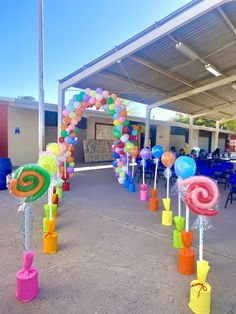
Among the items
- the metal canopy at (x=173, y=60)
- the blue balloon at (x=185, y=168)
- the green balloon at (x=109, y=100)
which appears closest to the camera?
the blue balloon at (x=185, y=168)

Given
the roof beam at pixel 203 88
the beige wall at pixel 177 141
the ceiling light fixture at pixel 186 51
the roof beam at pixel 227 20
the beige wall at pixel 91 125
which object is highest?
the roof beam at pixel 227 20

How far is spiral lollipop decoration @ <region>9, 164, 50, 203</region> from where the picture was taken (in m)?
2.33

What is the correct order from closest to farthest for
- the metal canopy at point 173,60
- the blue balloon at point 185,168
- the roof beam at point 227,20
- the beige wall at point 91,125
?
the blue balloon at point 185,168 < the roof beam at point 227,20 < the metal canopy at point 173,60 < the beige wall at point 91,125

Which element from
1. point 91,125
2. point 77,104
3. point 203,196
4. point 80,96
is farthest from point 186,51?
point 91,125

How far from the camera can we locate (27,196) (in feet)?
7.98

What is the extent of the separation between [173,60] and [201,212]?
22.4 ft

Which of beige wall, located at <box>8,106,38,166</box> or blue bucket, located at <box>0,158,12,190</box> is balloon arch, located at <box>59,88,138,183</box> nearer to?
blue bucket, located at <box>0,158,12,190</box>

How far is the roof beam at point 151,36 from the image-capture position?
189 inches

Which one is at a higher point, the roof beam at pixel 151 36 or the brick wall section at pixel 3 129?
the roof beam at pixel 151 36

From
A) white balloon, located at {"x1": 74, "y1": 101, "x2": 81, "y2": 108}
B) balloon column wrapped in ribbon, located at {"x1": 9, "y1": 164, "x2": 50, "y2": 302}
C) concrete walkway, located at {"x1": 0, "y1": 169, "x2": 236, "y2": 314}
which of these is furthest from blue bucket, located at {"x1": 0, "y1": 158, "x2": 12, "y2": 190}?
balloon column wrapped in ribbon, located at {"x1": 9, "y1": 164, "x2": 50, "y2": 302}

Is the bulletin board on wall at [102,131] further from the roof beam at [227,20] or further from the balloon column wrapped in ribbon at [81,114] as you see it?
the roof beam at [227,20]

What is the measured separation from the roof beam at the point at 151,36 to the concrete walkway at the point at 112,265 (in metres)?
4.28

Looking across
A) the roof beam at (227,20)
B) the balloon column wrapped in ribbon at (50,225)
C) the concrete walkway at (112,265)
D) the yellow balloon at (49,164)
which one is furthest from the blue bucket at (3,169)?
the roof beam at (227,20)

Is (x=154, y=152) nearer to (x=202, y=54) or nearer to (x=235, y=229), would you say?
(x=235, y=229)
